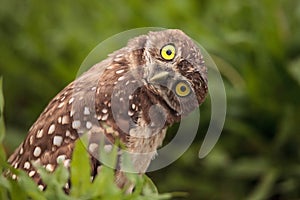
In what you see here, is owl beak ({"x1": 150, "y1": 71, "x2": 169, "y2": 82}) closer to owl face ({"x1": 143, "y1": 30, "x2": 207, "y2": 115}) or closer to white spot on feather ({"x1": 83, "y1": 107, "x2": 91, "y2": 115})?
owl face ({"x1": 143, "y1": 30, "x2": 207, "y2": 115})

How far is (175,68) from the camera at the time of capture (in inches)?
113

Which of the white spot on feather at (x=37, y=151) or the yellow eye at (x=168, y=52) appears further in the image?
the white spot on feather at (x=37, y=151)

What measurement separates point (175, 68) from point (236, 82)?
2.01m

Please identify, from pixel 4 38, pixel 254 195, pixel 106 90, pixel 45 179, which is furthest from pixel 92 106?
pixel 4 38

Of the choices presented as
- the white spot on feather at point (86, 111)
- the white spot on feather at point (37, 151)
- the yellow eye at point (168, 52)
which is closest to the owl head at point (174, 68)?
the yellow eye at point (168, 52)

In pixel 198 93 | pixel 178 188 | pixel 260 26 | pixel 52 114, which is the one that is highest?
pixel 260 26

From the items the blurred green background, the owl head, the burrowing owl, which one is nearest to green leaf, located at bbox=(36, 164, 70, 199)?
the burrowing owl

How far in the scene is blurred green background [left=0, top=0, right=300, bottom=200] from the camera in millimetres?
4629

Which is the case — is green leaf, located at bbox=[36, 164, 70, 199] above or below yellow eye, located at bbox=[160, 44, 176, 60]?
below

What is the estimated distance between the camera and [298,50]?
4910mm

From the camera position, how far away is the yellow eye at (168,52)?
2889 mm

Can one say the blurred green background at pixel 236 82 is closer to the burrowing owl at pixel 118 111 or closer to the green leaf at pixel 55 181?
the burrowing owl at pixel 118 111

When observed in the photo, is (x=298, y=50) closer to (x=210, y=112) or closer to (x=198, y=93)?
(x=210, y=112)

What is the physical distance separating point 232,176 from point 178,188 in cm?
25
